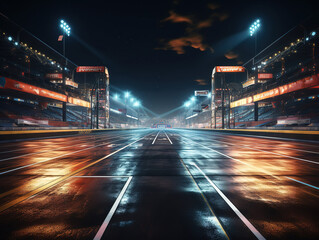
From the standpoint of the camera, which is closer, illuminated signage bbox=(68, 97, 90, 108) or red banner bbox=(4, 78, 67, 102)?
red banner bbox=(4, 78, 67, 102)

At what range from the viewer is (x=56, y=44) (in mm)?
39062

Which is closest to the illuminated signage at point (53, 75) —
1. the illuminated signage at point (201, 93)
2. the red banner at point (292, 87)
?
the red banner at point (292, 87)

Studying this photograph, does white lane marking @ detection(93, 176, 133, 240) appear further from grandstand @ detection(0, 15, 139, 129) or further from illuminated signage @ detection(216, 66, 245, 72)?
illuminated signage @ detection(216, 66, 245, 72)

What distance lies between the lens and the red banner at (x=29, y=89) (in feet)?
77.5

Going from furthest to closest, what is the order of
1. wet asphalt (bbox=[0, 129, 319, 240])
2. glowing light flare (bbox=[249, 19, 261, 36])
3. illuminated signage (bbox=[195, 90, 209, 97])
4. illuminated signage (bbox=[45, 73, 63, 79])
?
1. illuminated signage (bbox=[195, 90, 209, 97])
2. illuminated signage (bbox=[45, 73, 63, 79])
3. glowing light flare (bbox=[249, 19, 261, 36])
4. wet asphalt (bbox=[0, 129, 319, 240])

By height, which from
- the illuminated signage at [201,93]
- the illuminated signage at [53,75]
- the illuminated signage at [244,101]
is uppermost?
the illuminated signage at [201,93]

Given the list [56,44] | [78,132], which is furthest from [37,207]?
[56,44]

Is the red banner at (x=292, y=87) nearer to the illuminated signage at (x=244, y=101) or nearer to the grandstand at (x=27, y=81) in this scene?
the illuminated signage at (x=244, y=101)

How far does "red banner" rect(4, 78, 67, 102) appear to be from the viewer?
23.6 meters

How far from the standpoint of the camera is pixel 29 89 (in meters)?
27.1

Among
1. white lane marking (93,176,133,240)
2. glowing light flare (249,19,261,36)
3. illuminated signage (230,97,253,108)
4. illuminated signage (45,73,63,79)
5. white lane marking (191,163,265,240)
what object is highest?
glowing light flare (249,19,261,36)

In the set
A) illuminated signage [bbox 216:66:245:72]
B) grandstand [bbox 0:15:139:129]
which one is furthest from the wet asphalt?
illuminated signage [bbox 216:66:245:72]

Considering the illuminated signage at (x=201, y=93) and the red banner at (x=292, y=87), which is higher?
the illuminated signage at (x=201, y=93)

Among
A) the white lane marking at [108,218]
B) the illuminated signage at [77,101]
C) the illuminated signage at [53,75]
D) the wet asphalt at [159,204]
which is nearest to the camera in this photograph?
the white lane marking at [108,218]
